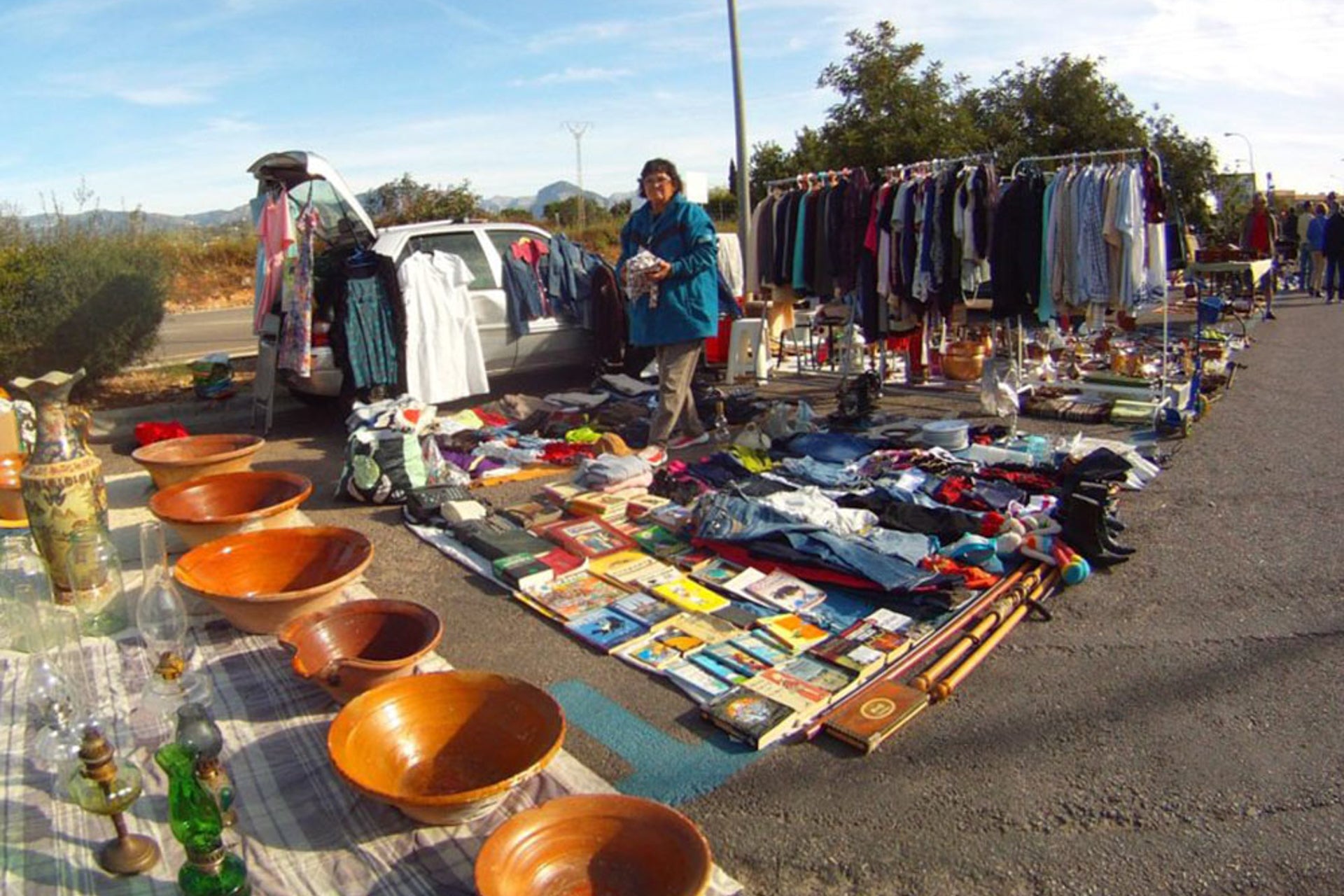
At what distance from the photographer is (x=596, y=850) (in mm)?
2086

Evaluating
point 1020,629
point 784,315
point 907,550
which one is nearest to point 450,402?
point 784,315

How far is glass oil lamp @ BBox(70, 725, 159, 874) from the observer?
2.02m

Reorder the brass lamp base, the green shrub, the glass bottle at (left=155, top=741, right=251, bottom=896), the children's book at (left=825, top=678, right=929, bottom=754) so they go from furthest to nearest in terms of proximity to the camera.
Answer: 1. the green shrub
2. the children's book at (left=825, top=678, right=929, bottom=754)
3. the brass lamp base
4. the glass bottle at (left=155, top=741, right=251, bottom=896)

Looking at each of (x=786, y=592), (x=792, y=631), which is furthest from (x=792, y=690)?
(x=786, y=592)

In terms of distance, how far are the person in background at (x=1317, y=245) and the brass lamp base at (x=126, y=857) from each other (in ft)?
57.4

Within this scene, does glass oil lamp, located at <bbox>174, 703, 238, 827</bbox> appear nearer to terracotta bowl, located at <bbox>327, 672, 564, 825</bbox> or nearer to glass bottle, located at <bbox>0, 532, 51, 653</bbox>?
terracotta bowl, located at <bbox>327, 672, 564, 825</bbox>

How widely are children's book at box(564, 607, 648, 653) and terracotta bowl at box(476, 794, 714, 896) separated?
5.08 ft

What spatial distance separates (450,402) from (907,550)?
542 centimetres

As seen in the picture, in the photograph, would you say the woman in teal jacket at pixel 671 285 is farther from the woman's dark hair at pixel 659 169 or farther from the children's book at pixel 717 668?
the children's book at pixel 717 668

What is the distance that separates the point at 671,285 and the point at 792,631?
3217 millimetres

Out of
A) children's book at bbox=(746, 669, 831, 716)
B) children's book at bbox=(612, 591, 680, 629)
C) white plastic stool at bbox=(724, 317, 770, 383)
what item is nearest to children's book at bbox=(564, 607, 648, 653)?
children's book at bbox=(612, 591, 680, 629)

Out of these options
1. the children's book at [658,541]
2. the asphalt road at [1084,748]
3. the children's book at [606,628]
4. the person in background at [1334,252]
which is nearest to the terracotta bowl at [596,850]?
the asphalt road at [1084,748]

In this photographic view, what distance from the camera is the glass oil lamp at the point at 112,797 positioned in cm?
202

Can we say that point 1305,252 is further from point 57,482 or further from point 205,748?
point 205,748
